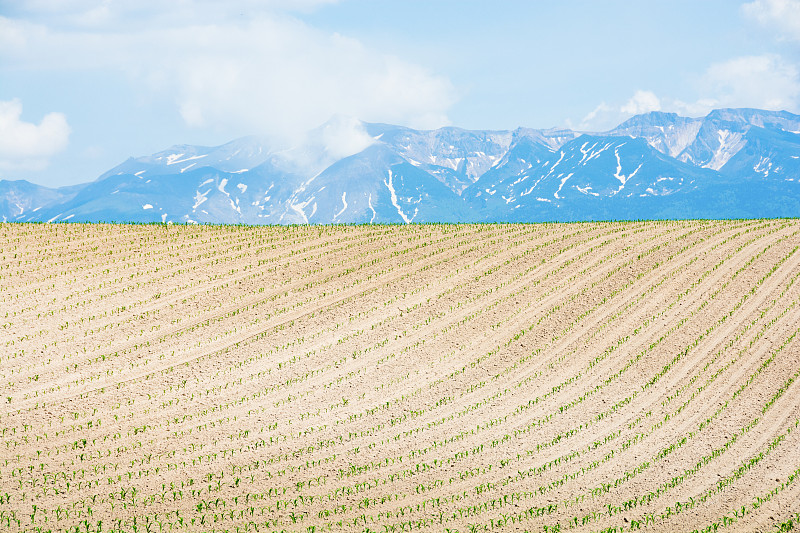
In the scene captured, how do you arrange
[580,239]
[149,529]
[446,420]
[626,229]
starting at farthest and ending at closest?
[626,229] → [580,239] → [446,420] → [149,529]

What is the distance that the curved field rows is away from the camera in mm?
19969

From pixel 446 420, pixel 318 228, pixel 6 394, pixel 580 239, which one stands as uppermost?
pixel 318 228

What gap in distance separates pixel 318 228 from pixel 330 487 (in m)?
32.6

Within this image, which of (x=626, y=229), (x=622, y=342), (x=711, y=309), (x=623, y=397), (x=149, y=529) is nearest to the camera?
(x=149, y=529)

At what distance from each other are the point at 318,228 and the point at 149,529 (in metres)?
34.8

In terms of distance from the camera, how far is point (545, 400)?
26875 mm

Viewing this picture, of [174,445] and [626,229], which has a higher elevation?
[626,229]

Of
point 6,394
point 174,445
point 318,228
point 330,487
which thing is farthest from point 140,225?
point 330,487

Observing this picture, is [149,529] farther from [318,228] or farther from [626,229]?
[626,229]

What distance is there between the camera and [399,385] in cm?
2788

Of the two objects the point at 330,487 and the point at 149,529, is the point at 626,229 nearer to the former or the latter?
the point at 330,487

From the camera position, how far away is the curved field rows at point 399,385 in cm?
1997

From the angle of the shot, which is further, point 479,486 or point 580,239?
point 580,239

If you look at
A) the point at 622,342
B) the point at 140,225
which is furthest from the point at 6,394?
the point at 140,225
